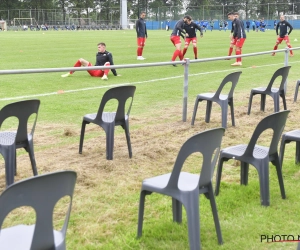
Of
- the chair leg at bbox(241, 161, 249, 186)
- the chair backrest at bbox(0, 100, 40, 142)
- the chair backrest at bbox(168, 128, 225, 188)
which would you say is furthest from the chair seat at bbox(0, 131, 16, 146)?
the chair leg at bbox(241, 161, 249, 186)

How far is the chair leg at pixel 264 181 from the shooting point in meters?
4.75

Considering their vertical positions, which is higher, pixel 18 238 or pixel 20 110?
pixel 20 110

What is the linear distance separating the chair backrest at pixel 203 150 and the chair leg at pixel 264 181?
3.04 feet

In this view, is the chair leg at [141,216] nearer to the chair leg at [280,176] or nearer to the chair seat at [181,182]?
the chair seat at [181,182]

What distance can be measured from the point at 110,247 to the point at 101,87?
8.76 metres

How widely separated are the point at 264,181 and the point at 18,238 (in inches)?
103

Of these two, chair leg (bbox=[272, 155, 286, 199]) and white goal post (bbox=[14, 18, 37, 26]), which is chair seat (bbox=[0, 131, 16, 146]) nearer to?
chair leg (bbox=[272, 155, 286, 199])

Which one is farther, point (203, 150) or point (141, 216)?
point (141, 216)

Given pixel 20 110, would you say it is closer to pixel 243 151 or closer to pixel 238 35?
pixel 243 151

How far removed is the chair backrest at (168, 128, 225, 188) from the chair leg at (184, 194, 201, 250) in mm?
162

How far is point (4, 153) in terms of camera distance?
16.8ft

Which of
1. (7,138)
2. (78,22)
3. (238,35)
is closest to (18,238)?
(7,138)

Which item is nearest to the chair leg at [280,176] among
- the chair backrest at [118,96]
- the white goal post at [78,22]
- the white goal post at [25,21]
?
the chair backrest at [118,96]

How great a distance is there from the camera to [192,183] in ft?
12.9
